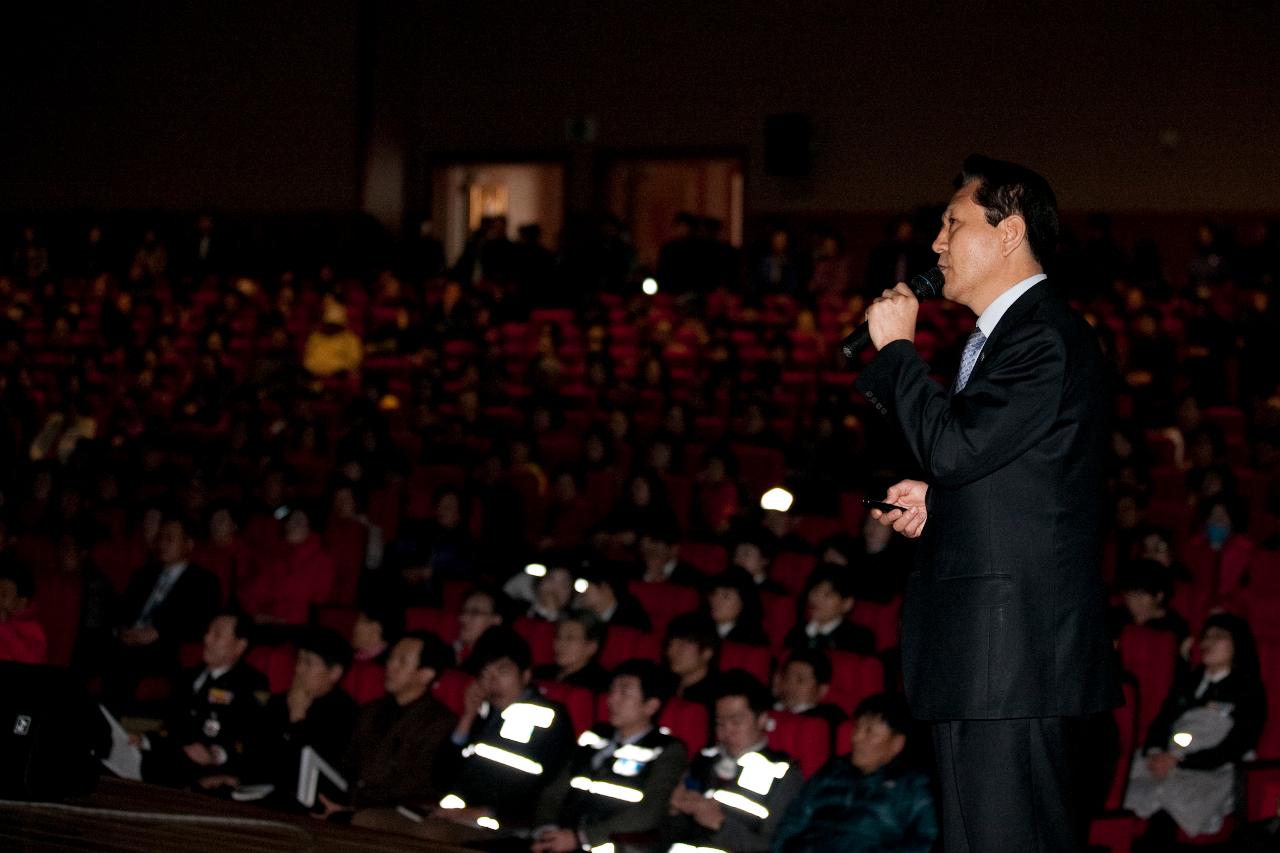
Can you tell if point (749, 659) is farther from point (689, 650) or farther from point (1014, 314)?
point (1014, 314)

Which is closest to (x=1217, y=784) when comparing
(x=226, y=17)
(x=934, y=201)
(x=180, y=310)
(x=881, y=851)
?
(x=881, y=851)

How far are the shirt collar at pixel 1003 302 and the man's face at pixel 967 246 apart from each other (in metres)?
0.02

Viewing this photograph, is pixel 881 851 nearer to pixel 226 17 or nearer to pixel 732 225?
pixel 732 225

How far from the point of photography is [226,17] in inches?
510

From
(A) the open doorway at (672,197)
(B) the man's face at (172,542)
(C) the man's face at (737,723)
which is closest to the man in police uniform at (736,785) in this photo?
(C) the man's face at (737,723)

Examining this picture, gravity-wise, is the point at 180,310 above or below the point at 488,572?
above

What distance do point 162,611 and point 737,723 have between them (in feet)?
8.58

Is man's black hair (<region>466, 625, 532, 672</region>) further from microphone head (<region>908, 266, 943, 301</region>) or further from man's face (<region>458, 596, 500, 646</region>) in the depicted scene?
microphone head (<region>908, 266, 943, 301</region>)

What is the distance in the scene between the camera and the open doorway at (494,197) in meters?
12.8

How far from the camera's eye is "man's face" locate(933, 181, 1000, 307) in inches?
60.6

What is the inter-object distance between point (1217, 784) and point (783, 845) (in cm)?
129

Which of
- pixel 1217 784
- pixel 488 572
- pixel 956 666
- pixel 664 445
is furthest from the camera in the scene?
pixel 664 445

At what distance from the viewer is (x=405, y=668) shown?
153 inches

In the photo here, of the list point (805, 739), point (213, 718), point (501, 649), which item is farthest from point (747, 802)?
point (213, 718)
